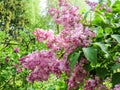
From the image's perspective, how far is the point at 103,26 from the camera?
1709mm

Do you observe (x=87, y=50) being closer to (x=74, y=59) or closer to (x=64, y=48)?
(x=74, y=59)

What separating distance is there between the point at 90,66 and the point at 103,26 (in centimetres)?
21

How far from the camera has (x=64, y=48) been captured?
161cm

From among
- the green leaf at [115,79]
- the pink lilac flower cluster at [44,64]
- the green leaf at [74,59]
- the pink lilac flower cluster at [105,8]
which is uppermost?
the pink lilac flower cluster at [105,8]

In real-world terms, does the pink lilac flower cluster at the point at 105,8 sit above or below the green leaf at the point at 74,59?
above

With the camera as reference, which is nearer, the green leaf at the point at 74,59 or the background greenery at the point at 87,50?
the green leaf at the point at 74,59

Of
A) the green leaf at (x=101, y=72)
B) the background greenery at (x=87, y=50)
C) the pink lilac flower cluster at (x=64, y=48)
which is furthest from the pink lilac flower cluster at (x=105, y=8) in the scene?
the green leaf at (x=101, y=72)

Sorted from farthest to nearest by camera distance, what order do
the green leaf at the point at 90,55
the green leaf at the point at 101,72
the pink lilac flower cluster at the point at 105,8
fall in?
the pink lilac flower cluster at the point at 105,8 < the green leaf at the point at 101,72 < the green leaf at the point at 90,55

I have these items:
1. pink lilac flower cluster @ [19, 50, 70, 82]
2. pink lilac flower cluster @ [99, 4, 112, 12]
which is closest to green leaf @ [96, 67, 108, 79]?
pink lilac flower cluster @ [19, 50, 70, 82]

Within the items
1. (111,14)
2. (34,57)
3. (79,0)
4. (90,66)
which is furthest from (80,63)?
(79,0)

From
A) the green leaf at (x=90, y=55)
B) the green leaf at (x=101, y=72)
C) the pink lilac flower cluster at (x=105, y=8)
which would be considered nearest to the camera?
the green leaf at (x=90, y=55)

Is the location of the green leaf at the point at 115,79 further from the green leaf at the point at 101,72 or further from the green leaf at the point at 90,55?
the green leaf at the point at 90,55

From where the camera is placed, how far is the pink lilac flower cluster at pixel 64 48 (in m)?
1.53

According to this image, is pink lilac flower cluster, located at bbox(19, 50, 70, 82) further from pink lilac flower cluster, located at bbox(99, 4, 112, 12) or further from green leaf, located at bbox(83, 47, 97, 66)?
pink lilac flower cluster, located at bbox(99, 4, 112, 12)
